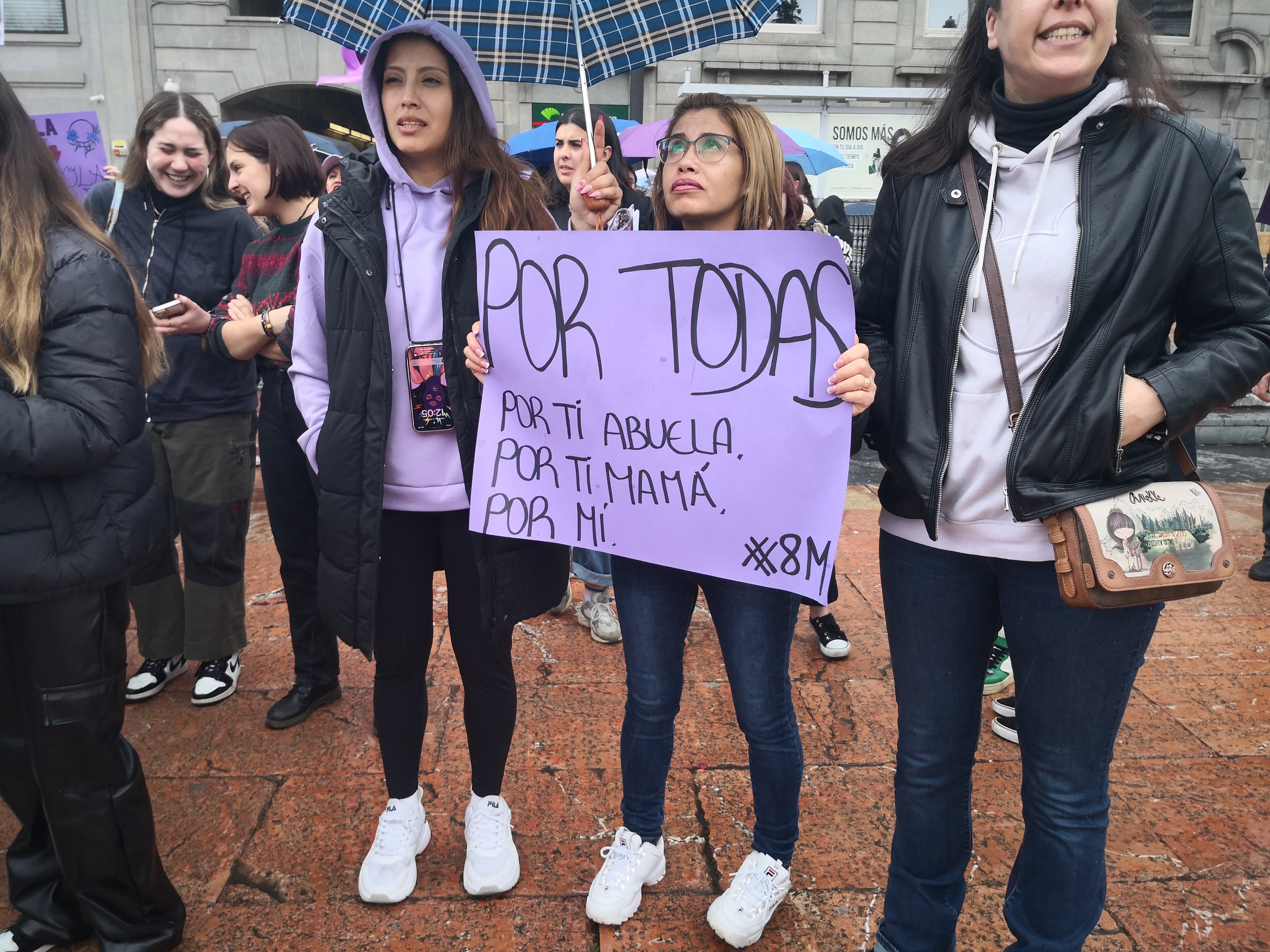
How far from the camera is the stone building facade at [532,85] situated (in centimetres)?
1412

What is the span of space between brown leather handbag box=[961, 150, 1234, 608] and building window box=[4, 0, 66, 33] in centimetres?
1719

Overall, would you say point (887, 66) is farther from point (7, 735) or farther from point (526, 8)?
point (7, 735)

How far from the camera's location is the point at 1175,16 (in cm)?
1588

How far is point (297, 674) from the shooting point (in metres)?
3.25

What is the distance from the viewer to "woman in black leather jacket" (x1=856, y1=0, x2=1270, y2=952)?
1.54m

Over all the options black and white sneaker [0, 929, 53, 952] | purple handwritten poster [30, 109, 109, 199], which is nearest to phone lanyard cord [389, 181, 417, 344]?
black and white sneaker [0, 929, 53, 952]

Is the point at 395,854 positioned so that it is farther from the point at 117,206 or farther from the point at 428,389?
the point at 117,206

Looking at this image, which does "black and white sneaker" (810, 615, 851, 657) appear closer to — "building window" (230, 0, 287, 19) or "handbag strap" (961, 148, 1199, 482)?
"handbag strap" (961, 148, 1199, 482)

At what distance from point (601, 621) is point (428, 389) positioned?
6.50 ft

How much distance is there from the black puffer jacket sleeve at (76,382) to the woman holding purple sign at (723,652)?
756 millimetres

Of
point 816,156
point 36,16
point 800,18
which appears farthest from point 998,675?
point 36,16

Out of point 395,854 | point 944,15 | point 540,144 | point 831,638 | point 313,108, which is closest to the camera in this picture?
point 395,854

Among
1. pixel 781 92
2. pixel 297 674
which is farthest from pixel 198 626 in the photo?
pixel 781 92

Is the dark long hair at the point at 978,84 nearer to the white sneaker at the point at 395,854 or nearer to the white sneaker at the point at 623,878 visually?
the white sneaker at the point at 623,878
